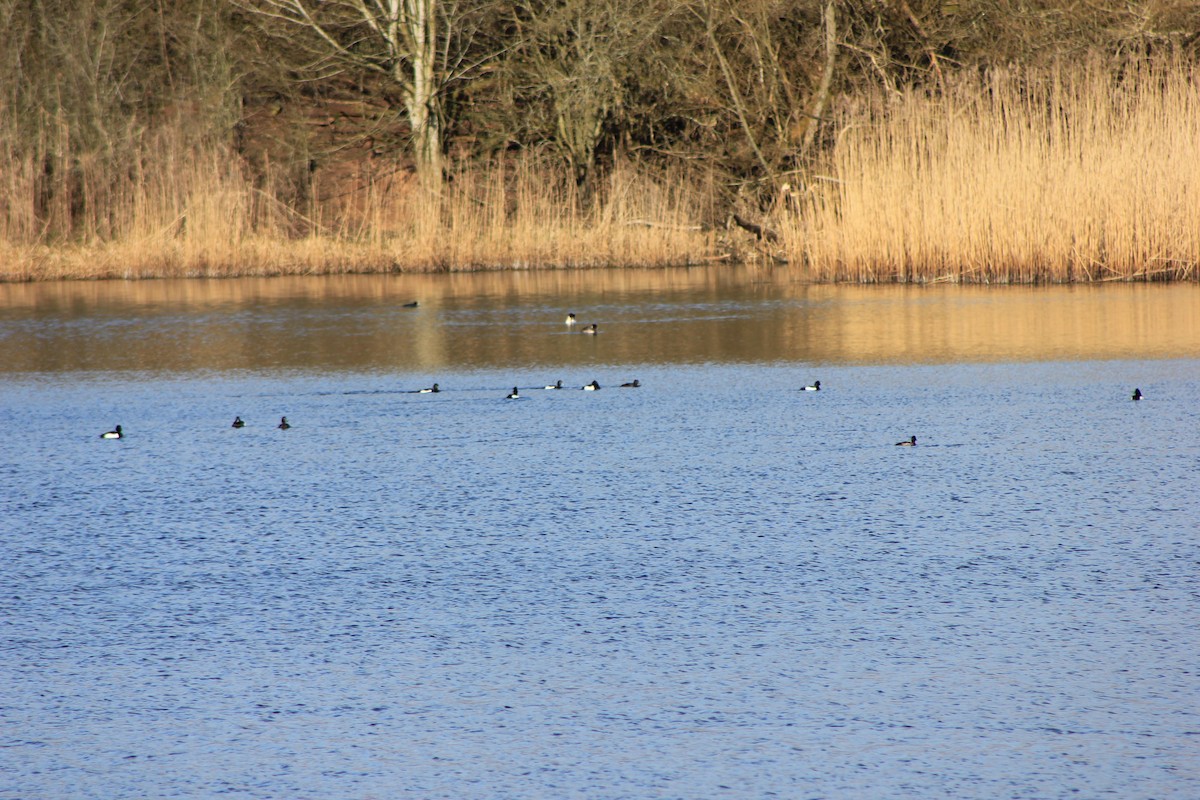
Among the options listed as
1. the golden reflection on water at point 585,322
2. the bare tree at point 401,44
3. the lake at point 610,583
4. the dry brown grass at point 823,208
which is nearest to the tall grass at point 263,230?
the dry brown grass at point 823,208

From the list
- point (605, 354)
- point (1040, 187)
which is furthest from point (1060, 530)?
point (1040, 187)

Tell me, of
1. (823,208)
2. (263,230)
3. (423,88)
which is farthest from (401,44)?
(823,208)

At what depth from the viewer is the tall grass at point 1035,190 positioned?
13.2 m

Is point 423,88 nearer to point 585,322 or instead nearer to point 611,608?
point 585,322

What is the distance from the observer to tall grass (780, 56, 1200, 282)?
13.2 m

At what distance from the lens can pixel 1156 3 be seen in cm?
1872

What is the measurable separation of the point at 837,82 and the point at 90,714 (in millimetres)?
19395

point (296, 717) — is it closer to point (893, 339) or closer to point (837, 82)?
point (893, 339)

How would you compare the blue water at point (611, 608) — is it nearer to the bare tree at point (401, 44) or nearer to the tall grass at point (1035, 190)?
the tall grass at point (1035, 190)

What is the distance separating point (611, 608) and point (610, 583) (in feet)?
0.80

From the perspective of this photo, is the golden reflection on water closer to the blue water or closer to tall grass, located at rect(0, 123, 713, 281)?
tall grass, located at rect(0, 123, 713, 281)

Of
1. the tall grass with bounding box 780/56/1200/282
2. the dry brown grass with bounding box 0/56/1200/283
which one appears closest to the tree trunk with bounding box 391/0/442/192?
Result: the dry brown grass with bounding box 0/56/1200/283

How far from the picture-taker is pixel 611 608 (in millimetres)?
3939

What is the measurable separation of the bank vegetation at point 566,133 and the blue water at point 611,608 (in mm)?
7507
